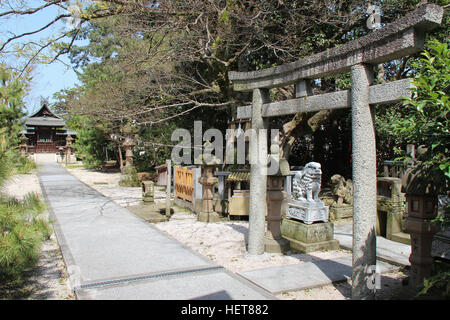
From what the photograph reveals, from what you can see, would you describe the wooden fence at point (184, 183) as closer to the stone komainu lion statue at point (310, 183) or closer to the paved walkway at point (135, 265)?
the paved walkway at point (135, 265)

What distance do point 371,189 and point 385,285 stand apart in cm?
154

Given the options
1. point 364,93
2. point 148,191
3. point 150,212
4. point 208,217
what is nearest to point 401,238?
point 364,93

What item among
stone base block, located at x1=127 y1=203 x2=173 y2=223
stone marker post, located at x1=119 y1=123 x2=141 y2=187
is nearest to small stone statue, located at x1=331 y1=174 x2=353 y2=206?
stone base block, located at x1=127 y1=203 x2=173 y2=223

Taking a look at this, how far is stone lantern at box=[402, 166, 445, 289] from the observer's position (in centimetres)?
366

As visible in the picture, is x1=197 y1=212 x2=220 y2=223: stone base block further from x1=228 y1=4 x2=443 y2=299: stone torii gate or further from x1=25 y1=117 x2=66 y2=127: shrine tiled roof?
x1=25 y1=117 x2=66 y2=127: shrine tiled roof

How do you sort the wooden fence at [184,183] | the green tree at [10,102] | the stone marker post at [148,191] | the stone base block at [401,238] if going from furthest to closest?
1. the stone marker post at [148,191]
2. the wooden fence at [184,183]
3. the stone base block at [401,238]
4. the green tree at [10,102]

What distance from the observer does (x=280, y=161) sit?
241 inches

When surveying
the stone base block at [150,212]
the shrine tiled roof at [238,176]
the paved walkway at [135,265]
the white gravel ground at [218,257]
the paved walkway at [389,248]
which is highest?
the shrine tiled roof at [238,176]

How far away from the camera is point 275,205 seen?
6.16 metres

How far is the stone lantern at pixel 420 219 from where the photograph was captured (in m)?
3.66

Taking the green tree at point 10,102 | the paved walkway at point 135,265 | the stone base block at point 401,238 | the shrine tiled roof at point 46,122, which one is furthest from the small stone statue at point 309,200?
the shrine tiled roof at point 46,122

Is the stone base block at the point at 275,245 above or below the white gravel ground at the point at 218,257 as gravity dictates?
above

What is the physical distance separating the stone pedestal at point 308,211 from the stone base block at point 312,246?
399 mm
